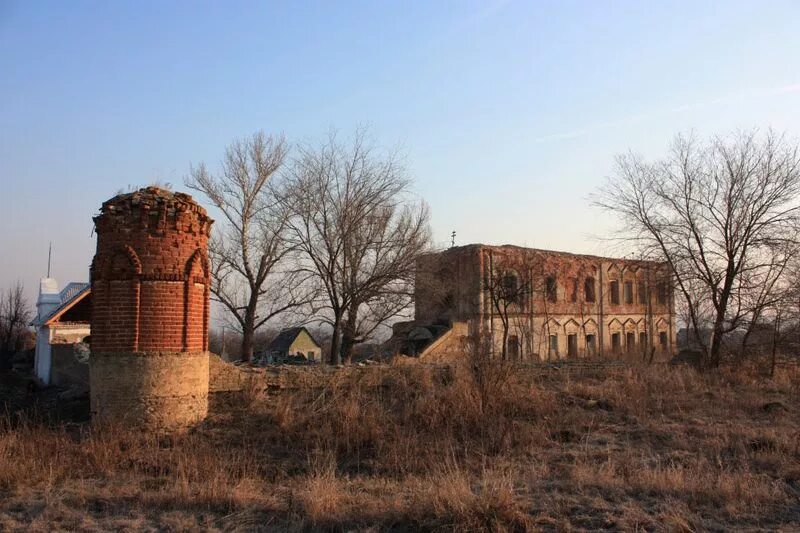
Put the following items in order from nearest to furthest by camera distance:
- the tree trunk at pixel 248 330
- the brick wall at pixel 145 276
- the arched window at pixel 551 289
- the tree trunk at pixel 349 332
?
the brick wall at pixel 145 276
the tree trunk at pixel 349 332
the tree trunk at pixel 248 330
the arched window at pixel 551 289

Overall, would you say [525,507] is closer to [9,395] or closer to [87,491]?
[87,491]

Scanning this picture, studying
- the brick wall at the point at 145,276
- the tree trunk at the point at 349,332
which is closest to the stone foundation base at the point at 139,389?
the brick wall at the point at 145,276

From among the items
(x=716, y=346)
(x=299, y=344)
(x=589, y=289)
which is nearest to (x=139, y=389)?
(x=716, y=346)

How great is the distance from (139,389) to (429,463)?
4545mm

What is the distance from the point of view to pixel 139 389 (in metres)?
9.12

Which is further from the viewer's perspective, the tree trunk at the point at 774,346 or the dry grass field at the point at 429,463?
the tree trunk at the point at 774,346

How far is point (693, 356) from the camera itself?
849 inches

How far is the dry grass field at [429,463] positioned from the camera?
5.90 meters

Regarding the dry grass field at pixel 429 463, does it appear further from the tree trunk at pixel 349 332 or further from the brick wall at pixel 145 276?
the tree trunk at pixel 349 332

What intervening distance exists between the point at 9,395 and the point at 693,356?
21.5 meters

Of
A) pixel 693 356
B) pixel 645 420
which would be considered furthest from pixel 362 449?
pixel 693 356

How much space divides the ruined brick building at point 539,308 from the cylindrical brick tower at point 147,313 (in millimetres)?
14480

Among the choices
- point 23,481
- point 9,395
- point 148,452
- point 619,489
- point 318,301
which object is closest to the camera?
point 619,489

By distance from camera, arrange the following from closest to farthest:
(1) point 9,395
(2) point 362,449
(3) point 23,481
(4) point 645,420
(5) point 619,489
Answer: (5) point 619,489
(3) point 23,481
(2) point 362,449
(4) point 645,420
(1) point 9,395
